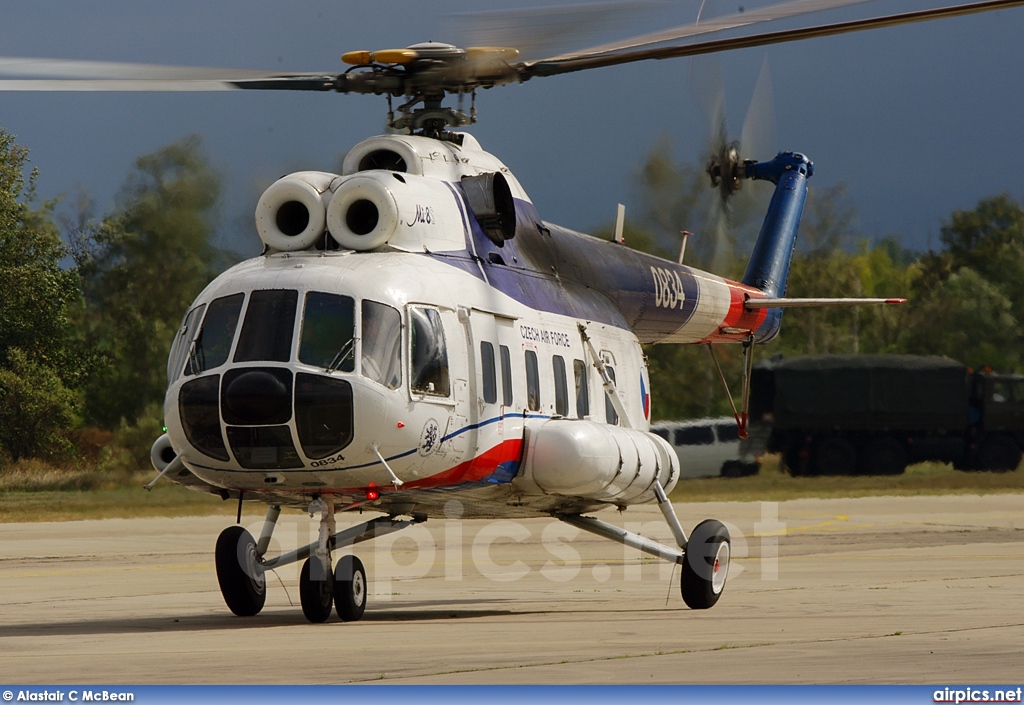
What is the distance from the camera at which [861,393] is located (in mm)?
39219

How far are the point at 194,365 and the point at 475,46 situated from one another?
3.33 m

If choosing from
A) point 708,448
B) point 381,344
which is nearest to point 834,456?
point 708,448

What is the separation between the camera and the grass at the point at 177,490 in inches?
1099

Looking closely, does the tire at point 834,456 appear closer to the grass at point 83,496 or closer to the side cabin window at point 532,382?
the grass at point 83,496

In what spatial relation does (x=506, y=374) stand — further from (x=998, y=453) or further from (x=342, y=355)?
(x=998, y=453)

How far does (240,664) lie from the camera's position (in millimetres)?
8242

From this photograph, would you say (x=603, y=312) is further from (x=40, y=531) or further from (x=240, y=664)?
(x=40, y=531)

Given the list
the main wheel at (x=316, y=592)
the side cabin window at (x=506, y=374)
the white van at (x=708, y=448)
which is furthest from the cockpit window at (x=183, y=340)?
the white van at (x=708, y=448)

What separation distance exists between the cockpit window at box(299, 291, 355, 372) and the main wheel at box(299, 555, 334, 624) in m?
1.62

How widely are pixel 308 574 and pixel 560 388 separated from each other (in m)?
3.03

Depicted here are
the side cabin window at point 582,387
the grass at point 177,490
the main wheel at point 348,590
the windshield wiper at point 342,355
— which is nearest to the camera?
the windshield wiper at point 342,355

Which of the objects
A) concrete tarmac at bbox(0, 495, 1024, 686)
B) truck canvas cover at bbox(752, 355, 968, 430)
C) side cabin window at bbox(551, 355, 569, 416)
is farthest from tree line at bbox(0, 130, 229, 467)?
side cabin window at bbox(551, 355, 569, 416)

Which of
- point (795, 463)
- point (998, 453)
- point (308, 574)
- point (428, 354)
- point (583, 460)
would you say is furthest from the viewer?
point (998, 453)

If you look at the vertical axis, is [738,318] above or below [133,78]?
below
